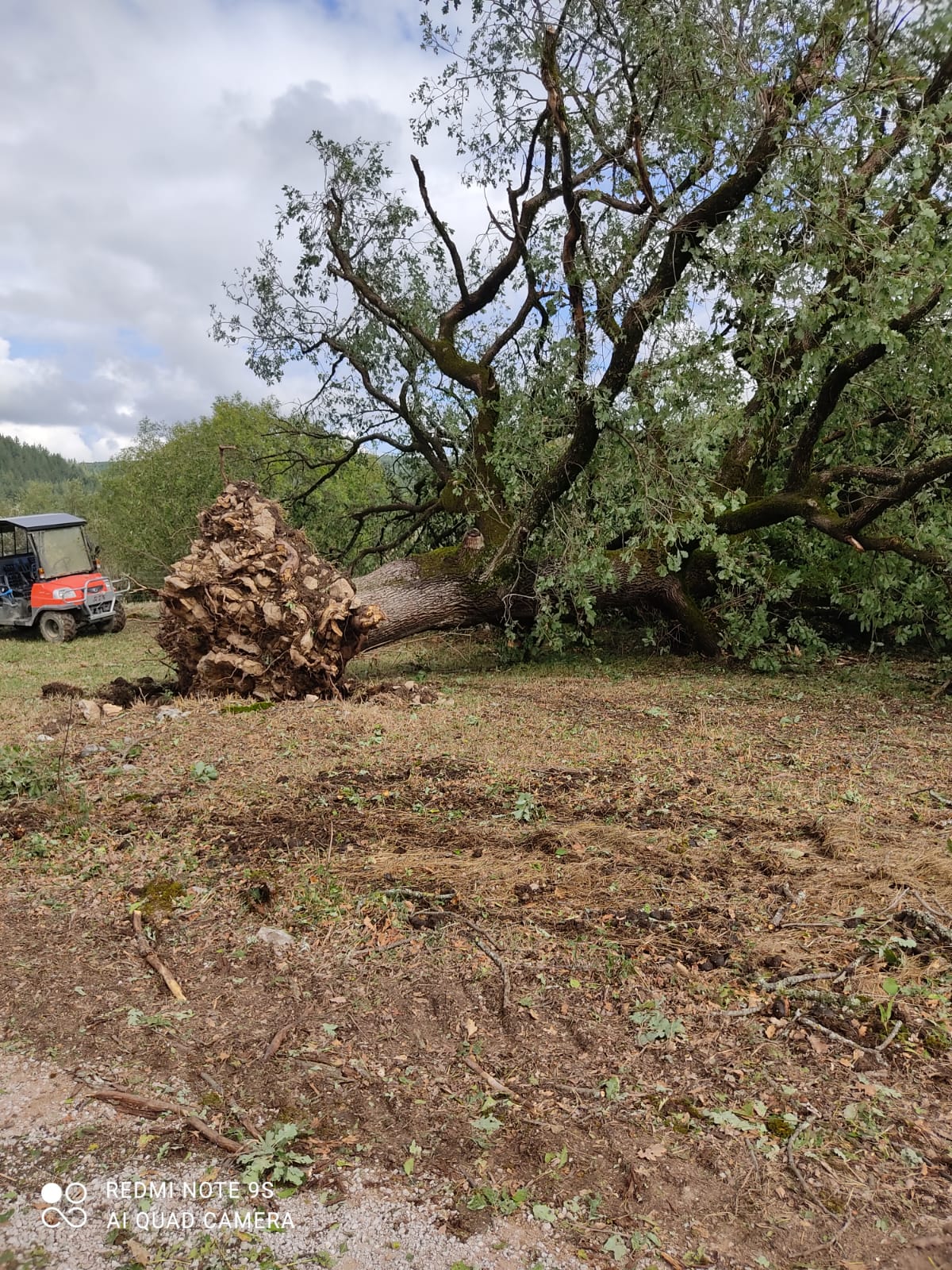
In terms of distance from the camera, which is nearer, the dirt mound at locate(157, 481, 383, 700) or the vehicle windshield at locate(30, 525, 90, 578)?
the dirt mound at locate(157, 481, 383, 700)

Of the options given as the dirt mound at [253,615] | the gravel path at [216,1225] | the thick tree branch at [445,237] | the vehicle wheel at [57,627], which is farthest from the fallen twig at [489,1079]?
the vehicle wheel at [57,627]

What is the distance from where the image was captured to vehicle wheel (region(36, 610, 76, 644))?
15.0 metres

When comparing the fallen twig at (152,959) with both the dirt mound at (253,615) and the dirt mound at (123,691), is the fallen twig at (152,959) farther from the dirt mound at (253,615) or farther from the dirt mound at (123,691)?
the dirt mound at (123,691)

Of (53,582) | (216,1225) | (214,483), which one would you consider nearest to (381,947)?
(216,1225)

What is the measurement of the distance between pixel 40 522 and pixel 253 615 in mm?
11056

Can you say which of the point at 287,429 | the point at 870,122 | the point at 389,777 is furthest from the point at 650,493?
the point at 287,429

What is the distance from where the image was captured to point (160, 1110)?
2.24 meters

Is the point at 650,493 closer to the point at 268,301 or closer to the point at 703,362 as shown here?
the point at 703,362

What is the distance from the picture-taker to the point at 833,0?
6.04 meters

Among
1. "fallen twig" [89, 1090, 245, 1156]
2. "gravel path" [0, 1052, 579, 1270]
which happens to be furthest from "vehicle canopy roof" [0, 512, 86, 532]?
"gravel path" [0, 1052, 579, 1270]

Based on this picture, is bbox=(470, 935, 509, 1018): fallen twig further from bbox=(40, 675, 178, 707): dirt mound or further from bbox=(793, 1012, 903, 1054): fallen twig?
bbox=(40, 675, 178, 707): dirt mound

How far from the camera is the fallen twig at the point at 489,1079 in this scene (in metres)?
2.34

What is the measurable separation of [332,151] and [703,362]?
6.62 metres

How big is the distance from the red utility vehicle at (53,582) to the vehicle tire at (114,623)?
0.05 feet
